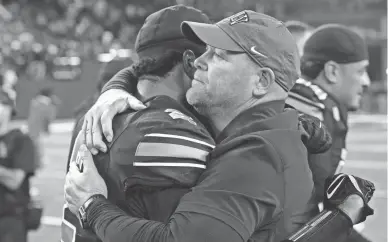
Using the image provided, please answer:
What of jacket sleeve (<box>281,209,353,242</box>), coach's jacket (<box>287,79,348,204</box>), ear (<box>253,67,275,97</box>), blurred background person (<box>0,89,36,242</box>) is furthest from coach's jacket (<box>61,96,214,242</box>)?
blurred background person (<box>0,89,36,242</box>)

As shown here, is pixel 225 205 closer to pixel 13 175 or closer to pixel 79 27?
pixel 13 175

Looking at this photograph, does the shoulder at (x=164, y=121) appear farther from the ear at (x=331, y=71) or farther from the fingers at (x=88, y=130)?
the ear at (x=331, y=71)

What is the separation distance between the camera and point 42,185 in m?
8.23

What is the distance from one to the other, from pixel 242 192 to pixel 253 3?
19011 millimetres

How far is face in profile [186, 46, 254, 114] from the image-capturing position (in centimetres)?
164

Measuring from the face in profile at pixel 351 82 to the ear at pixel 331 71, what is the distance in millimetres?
24

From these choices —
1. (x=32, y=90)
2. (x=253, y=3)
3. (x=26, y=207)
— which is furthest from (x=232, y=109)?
(x=253, y=3)

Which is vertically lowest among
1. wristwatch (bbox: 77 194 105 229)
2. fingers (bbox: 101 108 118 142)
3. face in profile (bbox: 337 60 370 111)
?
face in profile (bbox: 337 60 370 111)

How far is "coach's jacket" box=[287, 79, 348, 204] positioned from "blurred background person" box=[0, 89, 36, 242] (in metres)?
2.37

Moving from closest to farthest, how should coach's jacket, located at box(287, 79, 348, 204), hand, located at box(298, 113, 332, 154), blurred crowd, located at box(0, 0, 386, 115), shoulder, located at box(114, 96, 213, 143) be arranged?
1. shoulder, located at box(114, 96, 213, 143)
2. hand, located at box(298, 113, 332, 154)
3. coach's jacket, located at box(287, 79, 348, 204)
4. blurred crowd, located at box(0, 0, 386, 115)

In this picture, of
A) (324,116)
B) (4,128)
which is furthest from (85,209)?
(4,128)

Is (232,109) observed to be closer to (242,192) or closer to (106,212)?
(242,192)

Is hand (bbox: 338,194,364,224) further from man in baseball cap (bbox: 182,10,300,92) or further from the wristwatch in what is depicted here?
the wristwatch

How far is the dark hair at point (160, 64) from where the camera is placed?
5.84 feet
